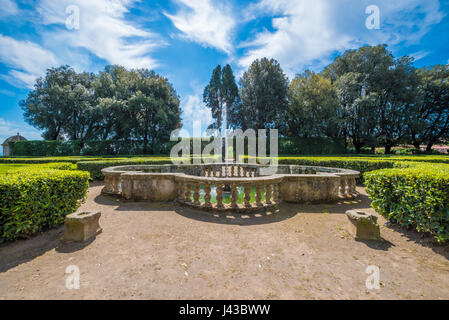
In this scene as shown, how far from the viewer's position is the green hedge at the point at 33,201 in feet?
9.88

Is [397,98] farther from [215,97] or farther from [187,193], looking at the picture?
[187,193]

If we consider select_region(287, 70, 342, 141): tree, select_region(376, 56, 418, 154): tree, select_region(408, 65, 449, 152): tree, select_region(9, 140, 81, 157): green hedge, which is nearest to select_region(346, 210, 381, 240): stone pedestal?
select_region(287, 70, 342, 141): tree

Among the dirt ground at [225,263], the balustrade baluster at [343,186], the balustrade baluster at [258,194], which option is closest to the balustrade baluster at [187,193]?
the dirt ground at [225,263]

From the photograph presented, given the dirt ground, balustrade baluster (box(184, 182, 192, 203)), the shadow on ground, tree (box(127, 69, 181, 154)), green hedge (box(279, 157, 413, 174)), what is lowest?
the dirt ground

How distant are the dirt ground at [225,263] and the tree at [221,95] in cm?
2841

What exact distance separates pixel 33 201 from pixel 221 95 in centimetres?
3039

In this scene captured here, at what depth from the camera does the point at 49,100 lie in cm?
2395

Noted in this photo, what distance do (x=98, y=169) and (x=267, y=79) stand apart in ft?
76.3

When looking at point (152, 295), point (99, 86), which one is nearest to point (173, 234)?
point (152, 295)

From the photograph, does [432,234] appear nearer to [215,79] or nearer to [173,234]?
[173,234]

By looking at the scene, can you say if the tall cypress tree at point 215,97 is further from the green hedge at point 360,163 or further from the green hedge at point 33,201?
the green hedge at point 33,201

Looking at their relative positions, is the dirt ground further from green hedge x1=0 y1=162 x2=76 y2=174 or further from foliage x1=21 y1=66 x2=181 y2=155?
foliage x1=21 y1=66 x2=181 y2=155

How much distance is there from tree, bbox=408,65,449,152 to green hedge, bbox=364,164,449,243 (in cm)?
2935

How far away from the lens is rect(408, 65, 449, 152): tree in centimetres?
2433
